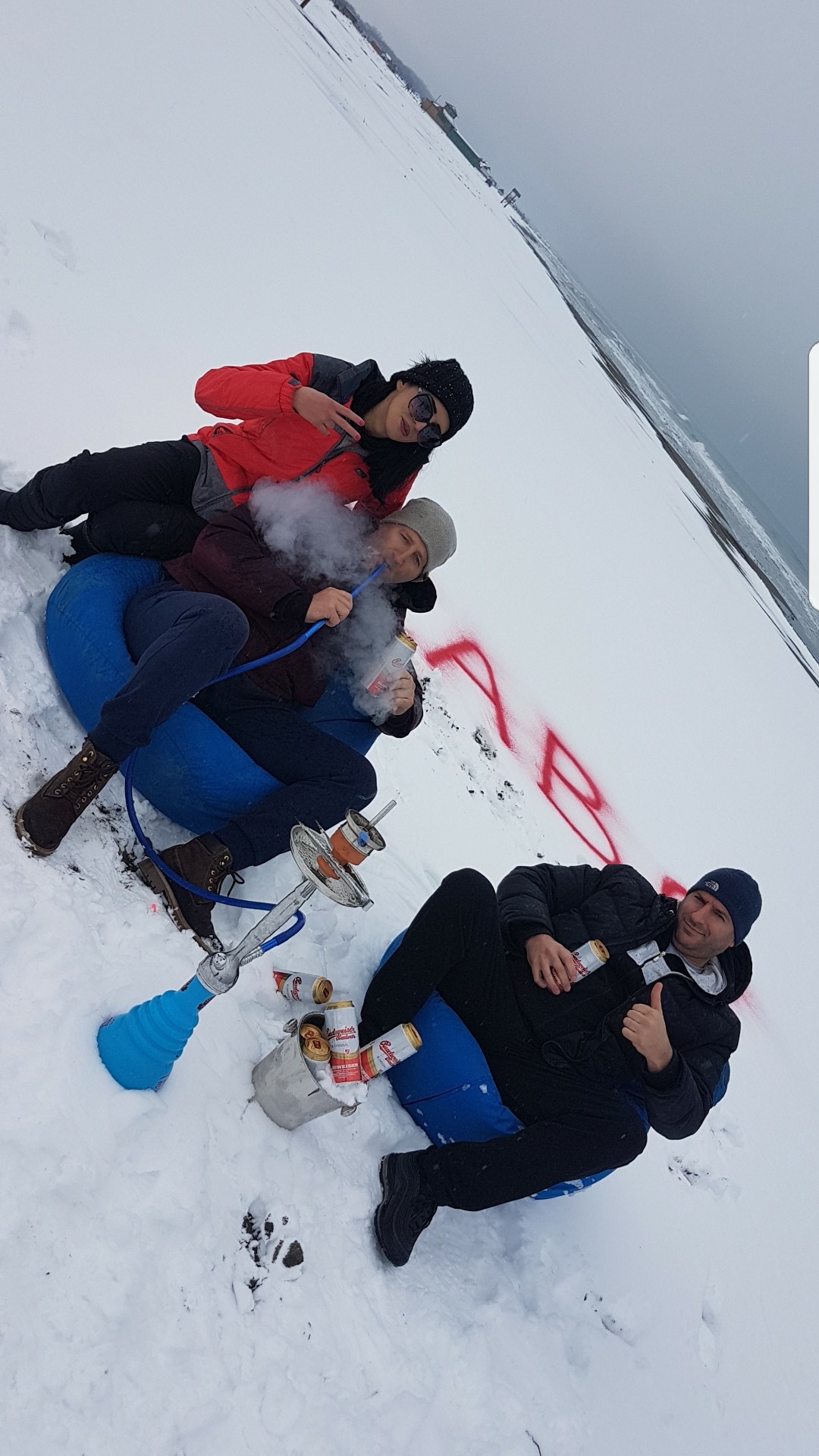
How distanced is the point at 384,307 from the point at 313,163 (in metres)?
3.47

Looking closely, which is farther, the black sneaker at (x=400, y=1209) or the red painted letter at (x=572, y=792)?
the red painted letter at (x=572, y=792)

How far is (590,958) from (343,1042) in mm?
808

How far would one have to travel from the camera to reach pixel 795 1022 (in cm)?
512

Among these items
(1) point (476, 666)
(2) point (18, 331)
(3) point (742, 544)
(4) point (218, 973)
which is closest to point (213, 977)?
(4) point (218, 973)

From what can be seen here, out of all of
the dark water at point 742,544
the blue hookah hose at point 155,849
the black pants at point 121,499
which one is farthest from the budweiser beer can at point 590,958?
the dark water at point 742,544

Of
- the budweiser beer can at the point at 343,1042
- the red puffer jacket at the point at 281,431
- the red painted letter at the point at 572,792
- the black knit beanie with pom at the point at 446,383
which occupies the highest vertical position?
the black knit beanie with pom at the point at 446,383

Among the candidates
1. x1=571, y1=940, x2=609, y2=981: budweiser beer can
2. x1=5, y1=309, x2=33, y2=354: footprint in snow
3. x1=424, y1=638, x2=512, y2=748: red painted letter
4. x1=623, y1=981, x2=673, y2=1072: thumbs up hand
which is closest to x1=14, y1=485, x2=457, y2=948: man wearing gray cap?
x1=571, y1=940, x2=609, y2=981: budweiser beer can

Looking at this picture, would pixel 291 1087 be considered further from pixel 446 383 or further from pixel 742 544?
pixel 742 544

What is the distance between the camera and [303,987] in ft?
7.30

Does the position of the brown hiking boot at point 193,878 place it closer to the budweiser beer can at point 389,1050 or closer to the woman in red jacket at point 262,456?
the budweiser beer can at point 389,1050

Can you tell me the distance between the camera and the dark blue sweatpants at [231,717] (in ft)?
6.44

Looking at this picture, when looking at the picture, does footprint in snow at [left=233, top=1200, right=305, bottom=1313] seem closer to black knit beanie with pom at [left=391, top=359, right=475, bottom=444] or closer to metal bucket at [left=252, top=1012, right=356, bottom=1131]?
metal bucket at [left=252, top=1012, right=356, bottom=1131]

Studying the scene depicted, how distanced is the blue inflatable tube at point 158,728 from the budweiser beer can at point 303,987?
17.9 inches

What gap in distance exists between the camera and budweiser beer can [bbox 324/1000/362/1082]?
1887mm
